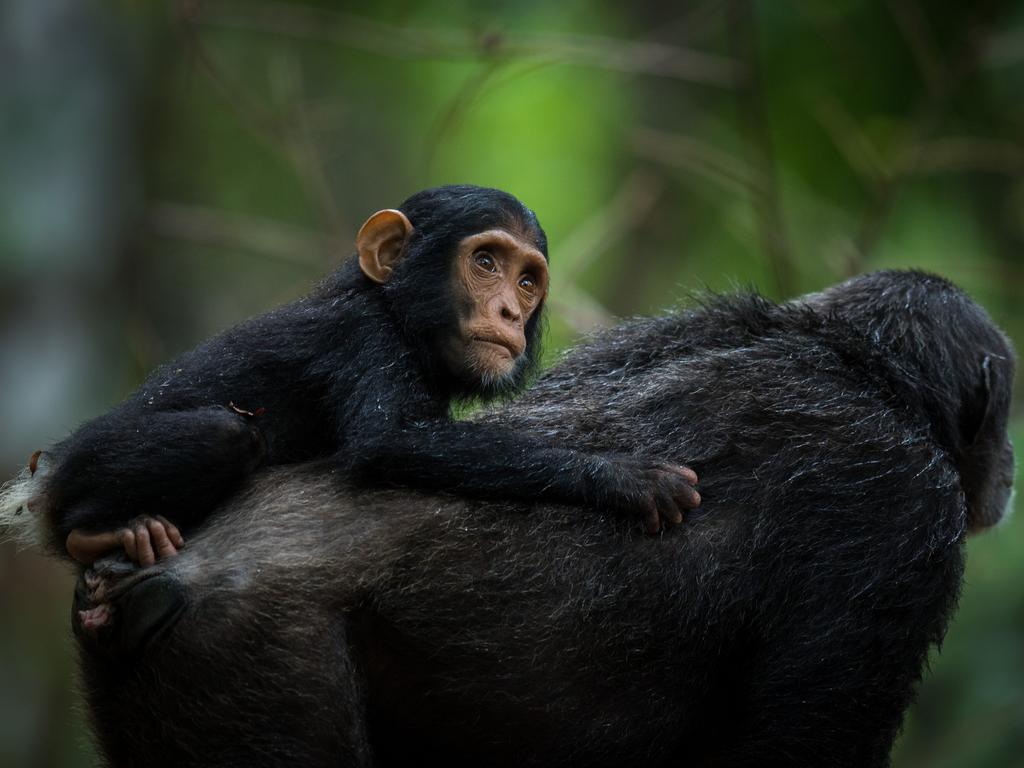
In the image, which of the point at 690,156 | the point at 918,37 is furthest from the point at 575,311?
the point at 918,37

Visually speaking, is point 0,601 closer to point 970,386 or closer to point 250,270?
point 970,386

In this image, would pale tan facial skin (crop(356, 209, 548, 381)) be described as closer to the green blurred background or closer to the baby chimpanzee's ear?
the baby chimpanzee's ear

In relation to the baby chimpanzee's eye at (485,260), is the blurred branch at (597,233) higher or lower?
higher

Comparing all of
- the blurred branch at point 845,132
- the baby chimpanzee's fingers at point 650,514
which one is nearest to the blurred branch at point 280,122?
the blurred branch at point 845,132

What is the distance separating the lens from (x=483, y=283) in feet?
16.4

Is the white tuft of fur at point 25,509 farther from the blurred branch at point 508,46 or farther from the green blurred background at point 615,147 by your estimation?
the blurred branch at point 508,46

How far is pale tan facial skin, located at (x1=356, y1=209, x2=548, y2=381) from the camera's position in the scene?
16.0ft

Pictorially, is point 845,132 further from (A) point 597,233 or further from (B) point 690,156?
(A) point 597,233

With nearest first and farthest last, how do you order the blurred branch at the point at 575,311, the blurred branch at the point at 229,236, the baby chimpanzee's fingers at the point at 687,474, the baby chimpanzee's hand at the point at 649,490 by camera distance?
the baby chimpanzee's hand at the point at 649,490 → the baby chimpanzee's fingers at the point at 687,474 → the blurred branch at the point at 575,311 → the blurred branch at the point at 229,236

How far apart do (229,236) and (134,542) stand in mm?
4457

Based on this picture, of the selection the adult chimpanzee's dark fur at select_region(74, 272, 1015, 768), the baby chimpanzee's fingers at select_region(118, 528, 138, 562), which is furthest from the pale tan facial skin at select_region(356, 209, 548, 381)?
the baby chimpanzee's fingers at select_region(118, 528, 138, 562)

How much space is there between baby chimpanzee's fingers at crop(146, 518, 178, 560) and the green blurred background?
3156 mm

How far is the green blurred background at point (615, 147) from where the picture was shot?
7.97 metres

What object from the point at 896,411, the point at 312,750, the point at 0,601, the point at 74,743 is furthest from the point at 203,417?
the point at 74,743
